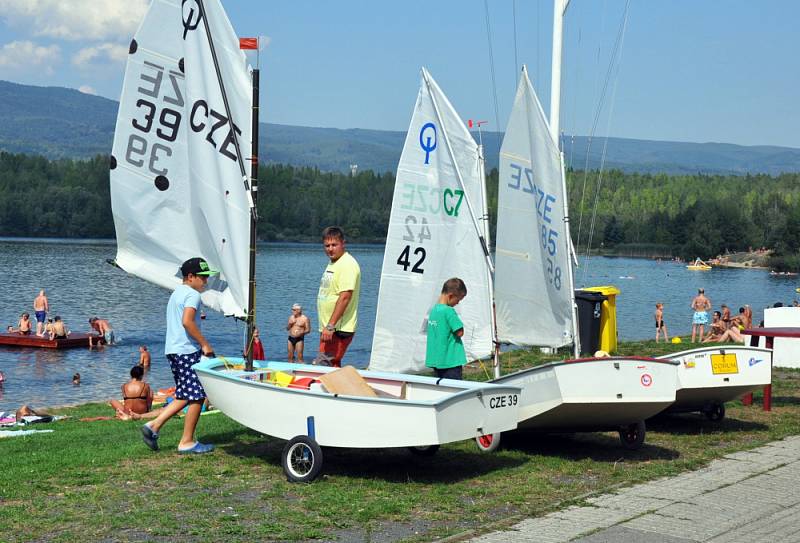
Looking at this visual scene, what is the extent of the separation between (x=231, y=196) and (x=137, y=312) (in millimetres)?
47587

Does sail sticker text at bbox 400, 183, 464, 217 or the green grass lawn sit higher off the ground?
sail sticker text at bbox 400, 183, 464, 217

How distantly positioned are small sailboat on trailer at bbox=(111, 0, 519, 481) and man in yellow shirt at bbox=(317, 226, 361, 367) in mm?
575

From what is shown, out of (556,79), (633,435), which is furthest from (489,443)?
(556,79)

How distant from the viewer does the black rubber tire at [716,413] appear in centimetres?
1264

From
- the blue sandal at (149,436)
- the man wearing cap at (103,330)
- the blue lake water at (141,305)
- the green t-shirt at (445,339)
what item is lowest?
the blue lake water at (141,305)

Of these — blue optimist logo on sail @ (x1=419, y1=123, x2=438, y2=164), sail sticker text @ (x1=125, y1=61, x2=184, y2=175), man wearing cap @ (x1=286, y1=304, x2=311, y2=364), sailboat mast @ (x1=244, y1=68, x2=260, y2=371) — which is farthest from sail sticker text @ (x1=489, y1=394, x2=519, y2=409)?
man wearing cap @ (x1=286, y1=304, x2=311, y2=364)

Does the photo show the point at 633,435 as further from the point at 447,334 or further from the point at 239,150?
the point at 239,150

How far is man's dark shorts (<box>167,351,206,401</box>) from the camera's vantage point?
Result: 9664 mm

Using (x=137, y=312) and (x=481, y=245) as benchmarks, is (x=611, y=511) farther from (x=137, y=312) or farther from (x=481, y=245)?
(x=137, y=312)

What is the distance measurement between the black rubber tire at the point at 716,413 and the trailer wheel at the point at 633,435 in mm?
2334

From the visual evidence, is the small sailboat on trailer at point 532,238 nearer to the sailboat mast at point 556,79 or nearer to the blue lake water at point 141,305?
the sailboat mast at point 556,79

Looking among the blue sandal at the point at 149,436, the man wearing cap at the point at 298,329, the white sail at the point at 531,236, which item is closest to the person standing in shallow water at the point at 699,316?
the man wearing cap at the point at 298,329

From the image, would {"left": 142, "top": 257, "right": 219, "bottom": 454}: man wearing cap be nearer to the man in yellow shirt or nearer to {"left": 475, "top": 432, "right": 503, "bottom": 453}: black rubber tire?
the man in yellow shirt

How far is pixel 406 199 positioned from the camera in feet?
46.1
